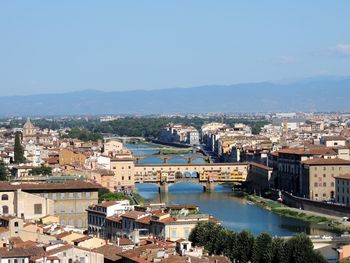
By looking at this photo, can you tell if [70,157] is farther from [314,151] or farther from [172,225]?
[172,225]

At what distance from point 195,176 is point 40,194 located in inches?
1151

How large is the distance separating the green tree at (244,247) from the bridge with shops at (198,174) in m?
34.0

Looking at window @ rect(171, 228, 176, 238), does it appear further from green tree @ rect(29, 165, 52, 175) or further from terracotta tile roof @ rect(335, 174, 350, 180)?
terracotta tile roof @ rect(335, 174, 350, 180)

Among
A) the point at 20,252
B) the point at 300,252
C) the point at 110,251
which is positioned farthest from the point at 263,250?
the point at 20,252

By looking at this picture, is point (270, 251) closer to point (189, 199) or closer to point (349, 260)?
point (349, 260)

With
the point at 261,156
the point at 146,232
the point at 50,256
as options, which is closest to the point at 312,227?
the point at 146,232

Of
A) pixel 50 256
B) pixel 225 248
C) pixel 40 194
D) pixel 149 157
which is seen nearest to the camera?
pixel 50 256

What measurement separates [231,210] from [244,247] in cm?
1868

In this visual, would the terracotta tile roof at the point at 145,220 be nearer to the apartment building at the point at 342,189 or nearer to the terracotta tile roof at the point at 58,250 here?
the terracotta tile roof at the point at 58,250

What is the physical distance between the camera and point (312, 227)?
125 feet

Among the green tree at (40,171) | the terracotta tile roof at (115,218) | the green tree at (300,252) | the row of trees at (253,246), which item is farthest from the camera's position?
the green tree at (40,171)

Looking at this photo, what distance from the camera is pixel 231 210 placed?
42.8m

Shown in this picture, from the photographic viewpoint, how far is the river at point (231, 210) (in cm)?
3625

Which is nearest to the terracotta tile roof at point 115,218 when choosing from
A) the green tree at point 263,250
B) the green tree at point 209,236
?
the green tree at point 209,236
